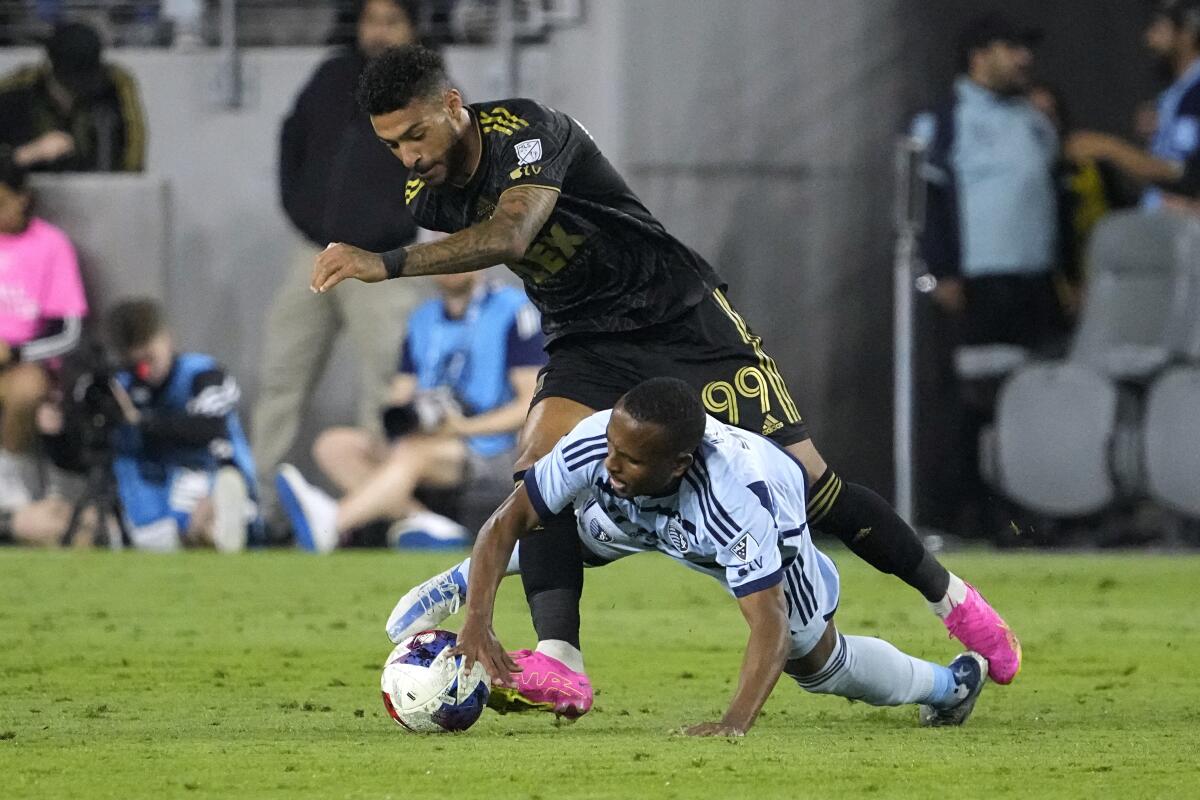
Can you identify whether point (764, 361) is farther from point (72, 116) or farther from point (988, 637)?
point (72, 116)

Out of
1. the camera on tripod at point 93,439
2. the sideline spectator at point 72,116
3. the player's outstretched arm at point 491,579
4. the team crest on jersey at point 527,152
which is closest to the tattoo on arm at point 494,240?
the team crest on jersey at point 527,152

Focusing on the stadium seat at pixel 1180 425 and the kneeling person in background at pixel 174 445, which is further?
the kneeling person in background at pixel 174 445

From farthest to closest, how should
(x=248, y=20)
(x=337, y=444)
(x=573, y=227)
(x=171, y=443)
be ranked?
(x=248, y=20) < (x=337, y=444) < (x=171, y=443) < (x=573, y=227)

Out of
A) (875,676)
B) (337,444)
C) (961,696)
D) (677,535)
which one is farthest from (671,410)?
(337,444)

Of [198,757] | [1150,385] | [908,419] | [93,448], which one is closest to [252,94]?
[93,448]

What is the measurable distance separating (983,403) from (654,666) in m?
6.30

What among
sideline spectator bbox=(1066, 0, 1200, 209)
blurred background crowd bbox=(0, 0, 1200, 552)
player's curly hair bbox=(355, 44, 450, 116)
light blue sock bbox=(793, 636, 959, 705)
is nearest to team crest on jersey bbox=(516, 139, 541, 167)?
player's curly hair bbox=(355, 44, 450, 116)

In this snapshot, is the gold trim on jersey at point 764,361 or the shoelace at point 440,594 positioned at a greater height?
the gold trim on jersey at point 764,361

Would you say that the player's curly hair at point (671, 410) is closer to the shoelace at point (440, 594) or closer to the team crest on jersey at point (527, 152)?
the team crest on jersey at point (527, 152)

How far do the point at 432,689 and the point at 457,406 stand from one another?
700 centimetres

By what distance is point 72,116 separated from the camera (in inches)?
564

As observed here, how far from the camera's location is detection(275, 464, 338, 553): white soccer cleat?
13.4 m

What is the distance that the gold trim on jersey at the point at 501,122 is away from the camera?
6480 mm

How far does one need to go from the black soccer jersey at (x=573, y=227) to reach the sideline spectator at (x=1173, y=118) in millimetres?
7112
